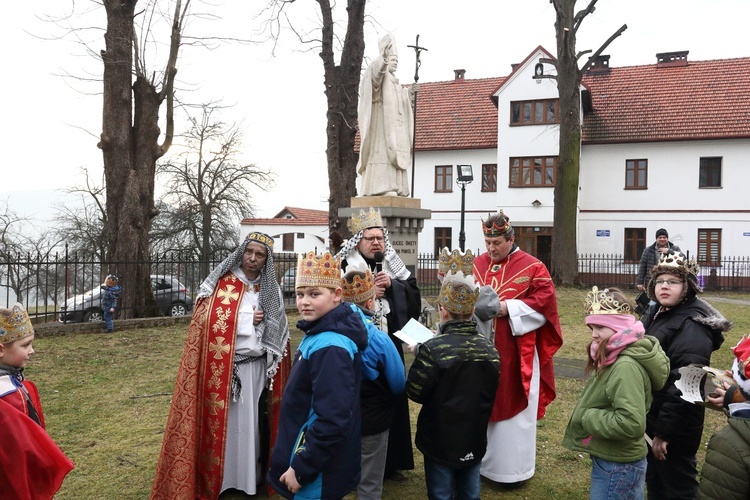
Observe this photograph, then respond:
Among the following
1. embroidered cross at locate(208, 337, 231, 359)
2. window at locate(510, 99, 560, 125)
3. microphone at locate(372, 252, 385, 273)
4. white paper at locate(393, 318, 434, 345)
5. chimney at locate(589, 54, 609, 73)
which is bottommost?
embroidered cross at locate(208, 337, 231, 359)

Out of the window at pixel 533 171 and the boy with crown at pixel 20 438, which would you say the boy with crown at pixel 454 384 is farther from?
the window at pixel 533 171

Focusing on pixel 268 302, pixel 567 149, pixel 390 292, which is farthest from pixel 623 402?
pixel 567 149

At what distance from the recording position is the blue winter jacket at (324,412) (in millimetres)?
2627

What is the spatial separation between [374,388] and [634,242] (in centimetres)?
2572

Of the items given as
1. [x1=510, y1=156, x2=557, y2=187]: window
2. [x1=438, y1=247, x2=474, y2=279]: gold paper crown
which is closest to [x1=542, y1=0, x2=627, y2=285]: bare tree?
[x1=510, y1=156, x2=557, y2=187]: window

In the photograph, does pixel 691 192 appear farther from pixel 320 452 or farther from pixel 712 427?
pixel 320 452

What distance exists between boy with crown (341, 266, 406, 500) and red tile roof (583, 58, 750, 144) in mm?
25278

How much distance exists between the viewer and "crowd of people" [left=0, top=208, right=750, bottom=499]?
8.60 ft

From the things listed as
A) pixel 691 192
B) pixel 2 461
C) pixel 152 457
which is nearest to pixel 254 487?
pixel 152 457

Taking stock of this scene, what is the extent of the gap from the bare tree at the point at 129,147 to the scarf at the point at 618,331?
1095 cm

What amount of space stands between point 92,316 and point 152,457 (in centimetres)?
1026

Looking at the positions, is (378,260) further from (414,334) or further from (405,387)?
(405,387)

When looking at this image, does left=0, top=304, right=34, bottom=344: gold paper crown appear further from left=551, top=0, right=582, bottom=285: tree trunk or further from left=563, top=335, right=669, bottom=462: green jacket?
left=551, top=0, right=582, bottom=285: tree trunk

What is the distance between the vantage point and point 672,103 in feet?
85.7
